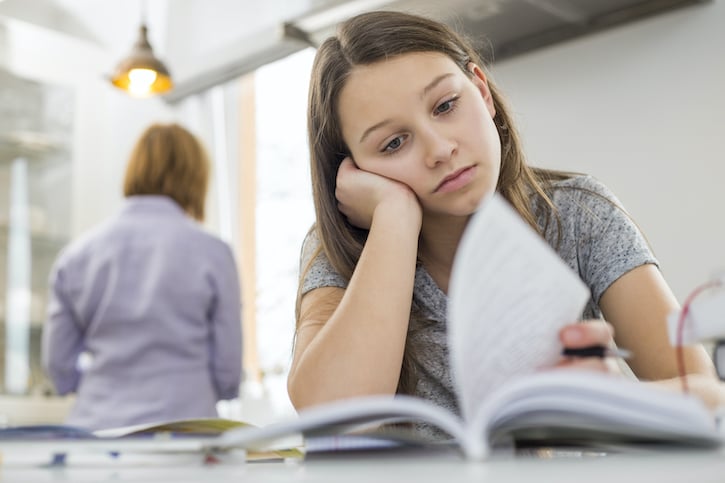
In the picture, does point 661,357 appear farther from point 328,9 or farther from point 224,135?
point 224,135

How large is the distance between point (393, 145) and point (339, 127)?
4.8 inches

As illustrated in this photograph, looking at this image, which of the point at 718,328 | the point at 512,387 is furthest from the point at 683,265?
the point at 512,387

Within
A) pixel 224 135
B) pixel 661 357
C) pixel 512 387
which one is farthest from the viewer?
pixel 224 135

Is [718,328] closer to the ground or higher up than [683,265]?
closer to the ground

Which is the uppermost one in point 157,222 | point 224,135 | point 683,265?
point 224,135

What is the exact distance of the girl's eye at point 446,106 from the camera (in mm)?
1013

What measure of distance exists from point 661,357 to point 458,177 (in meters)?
0.32

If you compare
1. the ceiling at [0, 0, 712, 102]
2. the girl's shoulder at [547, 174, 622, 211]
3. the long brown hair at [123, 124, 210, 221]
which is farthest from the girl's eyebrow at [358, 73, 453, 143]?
the long brown hair at [123, 124, 210, 221]

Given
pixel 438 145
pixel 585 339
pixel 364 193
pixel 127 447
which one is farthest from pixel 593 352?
pixel 364 193

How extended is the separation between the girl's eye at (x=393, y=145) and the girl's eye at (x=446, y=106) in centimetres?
6

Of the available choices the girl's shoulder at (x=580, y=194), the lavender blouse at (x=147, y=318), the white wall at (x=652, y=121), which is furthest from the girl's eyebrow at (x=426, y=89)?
the lavender blouse at (x=147, y=318)

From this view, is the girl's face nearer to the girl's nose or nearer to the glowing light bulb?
the girl's nose

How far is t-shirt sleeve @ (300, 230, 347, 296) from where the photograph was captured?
114 centimetres

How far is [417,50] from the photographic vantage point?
106cm
